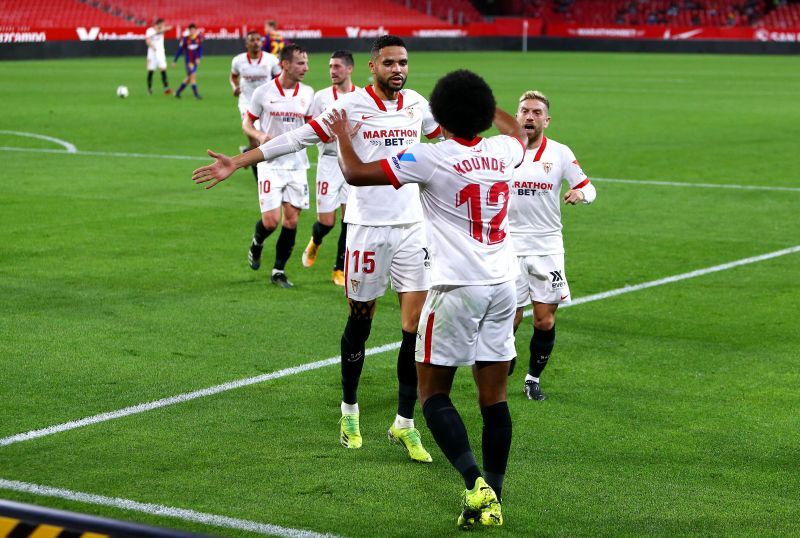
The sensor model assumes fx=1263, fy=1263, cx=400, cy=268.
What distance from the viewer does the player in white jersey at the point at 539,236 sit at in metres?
8.73

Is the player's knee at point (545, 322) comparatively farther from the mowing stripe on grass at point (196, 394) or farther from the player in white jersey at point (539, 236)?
the mowing stripe on grass at point (196, 394)

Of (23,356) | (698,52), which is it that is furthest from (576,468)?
(698,52)

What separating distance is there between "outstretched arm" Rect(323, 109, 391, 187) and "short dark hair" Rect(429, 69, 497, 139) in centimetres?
40

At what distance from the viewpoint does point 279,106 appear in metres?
13.6

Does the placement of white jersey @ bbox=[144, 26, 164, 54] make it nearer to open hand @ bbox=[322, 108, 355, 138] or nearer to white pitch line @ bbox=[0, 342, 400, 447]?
white pitch line @ bbox=[0, 342, 400, 447]

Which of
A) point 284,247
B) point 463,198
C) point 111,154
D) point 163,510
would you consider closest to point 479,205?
point 463,198

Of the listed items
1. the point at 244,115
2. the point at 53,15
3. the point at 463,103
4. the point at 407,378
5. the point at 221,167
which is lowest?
the point at 407,378

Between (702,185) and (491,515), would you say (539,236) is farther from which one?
(702,185)

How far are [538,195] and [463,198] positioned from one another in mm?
2726

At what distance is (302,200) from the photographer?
43.4ft

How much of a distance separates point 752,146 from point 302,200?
557 inches

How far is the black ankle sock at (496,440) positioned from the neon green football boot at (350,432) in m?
1.40

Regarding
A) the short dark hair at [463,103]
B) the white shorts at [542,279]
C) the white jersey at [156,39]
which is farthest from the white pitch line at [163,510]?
the white jersey at [156,39]

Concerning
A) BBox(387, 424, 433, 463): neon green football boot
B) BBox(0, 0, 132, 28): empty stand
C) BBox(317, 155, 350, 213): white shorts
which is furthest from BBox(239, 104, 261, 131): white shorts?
BBox(0, 0, 132, 28): empty stand
